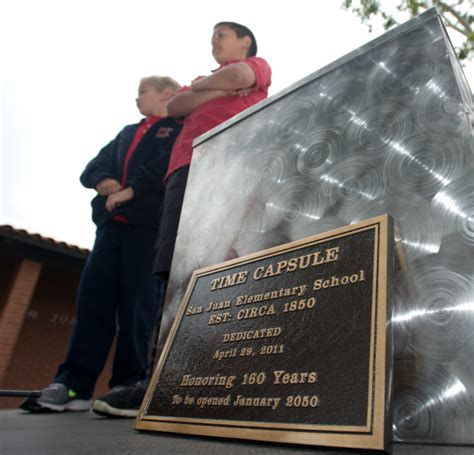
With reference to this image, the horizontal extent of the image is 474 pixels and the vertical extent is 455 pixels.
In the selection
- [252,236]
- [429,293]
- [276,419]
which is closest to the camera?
[276,419]

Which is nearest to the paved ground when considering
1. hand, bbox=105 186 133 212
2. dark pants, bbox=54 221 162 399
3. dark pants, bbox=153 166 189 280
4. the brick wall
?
dark pants, bbox=54 221 162 399

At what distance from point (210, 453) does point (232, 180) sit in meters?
1.44

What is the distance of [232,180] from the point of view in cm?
223

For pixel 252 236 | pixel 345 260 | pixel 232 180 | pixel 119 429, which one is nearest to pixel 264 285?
pixel 345 260

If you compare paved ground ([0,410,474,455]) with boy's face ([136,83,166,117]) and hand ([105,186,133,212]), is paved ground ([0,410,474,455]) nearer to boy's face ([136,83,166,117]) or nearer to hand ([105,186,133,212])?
hand ([105,186,133,212])

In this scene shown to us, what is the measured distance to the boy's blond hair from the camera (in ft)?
10.2

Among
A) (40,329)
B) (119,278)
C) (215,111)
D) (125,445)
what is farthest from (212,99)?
(40,329)

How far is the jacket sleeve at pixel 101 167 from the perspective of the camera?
9.16 feet

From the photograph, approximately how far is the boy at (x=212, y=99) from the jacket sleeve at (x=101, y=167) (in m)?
0.45

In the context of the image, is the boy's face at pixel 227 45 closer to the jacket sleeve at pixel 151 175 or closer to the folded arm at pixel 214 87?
the folded arm at pixel 214 87

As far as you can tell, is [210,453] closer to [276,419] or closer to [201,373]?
[276,419]

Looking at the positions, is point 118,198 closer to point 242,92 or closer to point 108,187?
point 108,187

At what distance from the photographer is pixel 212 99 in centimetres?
270

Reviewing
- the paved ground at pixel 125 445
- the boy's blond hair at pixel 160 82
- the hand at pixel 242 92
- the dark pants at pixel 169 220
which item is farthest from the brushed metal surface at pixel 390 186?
the boy's blond hair at pixel 160 82
